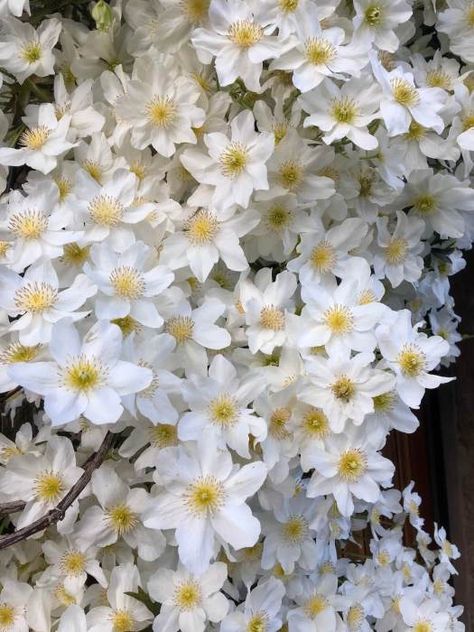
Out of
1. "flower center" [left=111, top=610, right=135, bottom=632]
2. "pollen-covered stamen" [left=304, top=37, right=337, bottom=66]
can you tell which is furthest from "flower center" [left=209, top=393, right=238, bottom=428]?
"pollen-covered stamen" [left=304, top=37, right=337, bottom=66]

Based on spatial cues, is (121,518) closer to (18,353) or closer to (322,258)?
(18,353)

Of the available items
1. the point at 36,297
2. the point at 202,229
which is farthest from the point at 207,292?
the point at 36,297

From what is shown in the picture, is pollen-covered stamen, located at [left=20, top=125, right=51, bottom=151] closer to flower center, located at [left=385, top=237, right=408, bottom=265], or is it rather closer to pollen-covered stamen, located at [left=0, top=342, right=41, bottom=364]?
pollen-covered stamen, located at [left=0, top=342, right=41, bottom=364]

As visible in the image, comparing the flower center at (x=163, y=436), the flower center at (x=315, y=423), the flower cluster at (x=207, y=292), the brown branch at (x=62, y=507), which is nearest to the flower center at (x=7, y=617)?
the flower cluster at (x=207, y=292)

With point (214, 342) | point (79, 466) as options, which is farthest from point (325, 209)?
point (79, 466)

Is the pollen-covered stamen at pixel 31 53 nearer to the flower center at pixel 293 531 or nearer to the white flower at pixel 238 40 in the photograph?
the white flower at pixel 238 40

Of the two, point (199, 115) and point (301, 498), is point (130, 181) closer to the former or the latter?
point (199, 115)

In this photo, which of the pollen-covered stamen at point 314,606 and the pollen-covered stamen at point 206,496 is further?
the pollen-covered stamen at point 314,606
